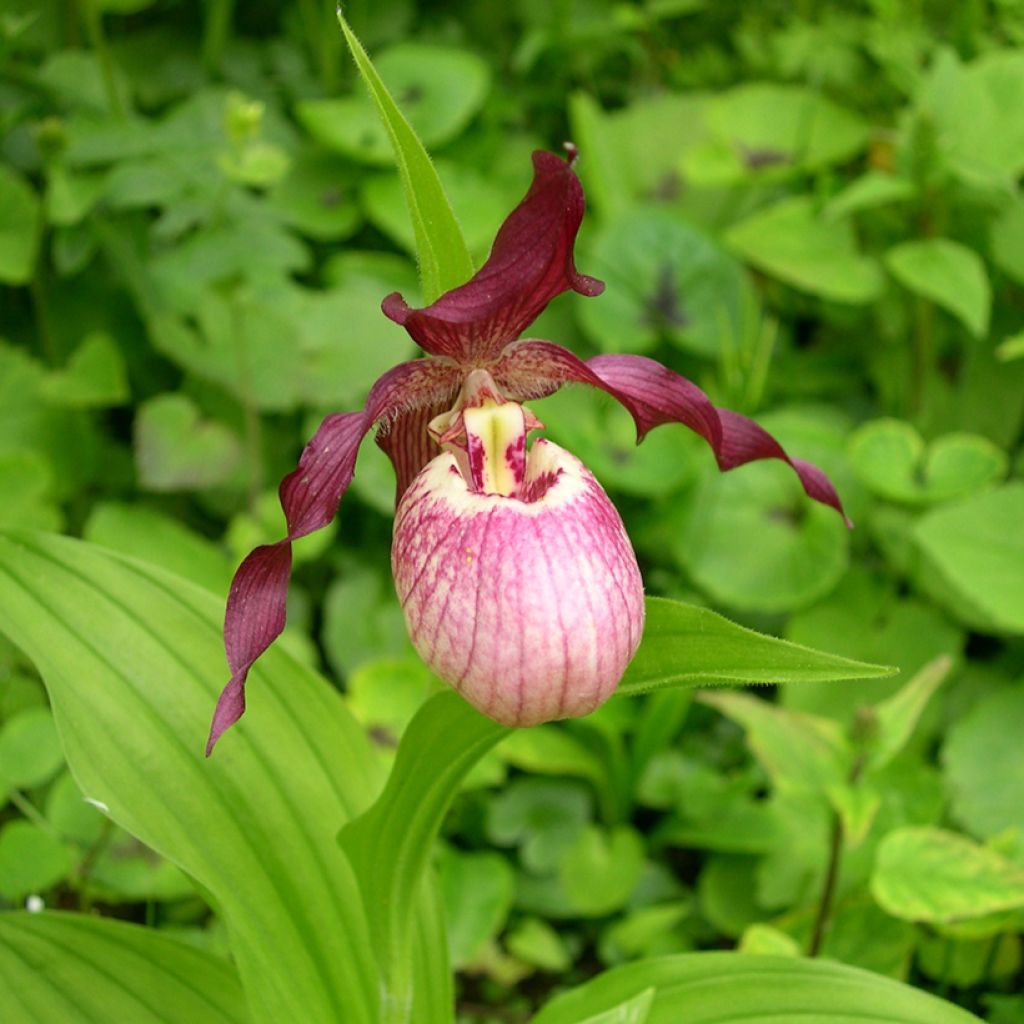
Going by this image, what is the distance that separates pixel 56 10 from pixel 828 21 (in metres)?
1.63

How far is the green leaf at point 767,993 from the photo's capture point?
104 cm

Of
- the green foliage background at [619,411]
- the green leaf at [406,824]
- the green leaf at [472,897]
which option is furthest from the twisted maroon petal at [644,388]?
the green leaf at [472,897]

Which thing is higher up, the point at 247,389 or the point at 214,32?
the point at 214,32

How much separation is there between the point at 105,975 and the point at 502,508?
64 cm

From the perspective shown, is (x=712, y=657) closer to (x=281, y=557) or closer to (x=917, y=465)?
(x=281, y=557)

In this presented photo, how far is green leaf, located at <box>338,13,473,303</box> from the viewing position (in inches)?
31.9

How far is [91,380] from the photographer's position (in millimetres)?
1825

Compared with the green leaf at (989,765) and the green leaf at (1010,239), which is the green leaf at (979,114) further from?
the green leaf at (989,765)

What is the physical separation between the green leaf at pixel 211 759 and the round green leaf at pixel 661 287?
1.22m

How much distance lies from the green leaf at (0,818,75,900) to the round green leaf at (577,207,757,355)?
1.35 metres

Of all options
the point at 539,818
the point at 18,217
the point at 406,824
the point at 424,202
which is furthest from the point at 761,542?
the point at 18,217

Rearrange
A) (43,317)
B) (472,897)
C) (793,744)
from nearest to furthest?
(793,744)
(472,897)
(43,317)

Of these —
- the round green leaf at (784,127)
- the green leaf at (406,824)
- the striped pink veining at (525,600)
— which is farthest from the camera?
the round green leaf at (784,127)

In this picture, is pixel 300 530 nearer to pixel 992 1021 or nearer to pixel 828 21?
pixel 992 1021
